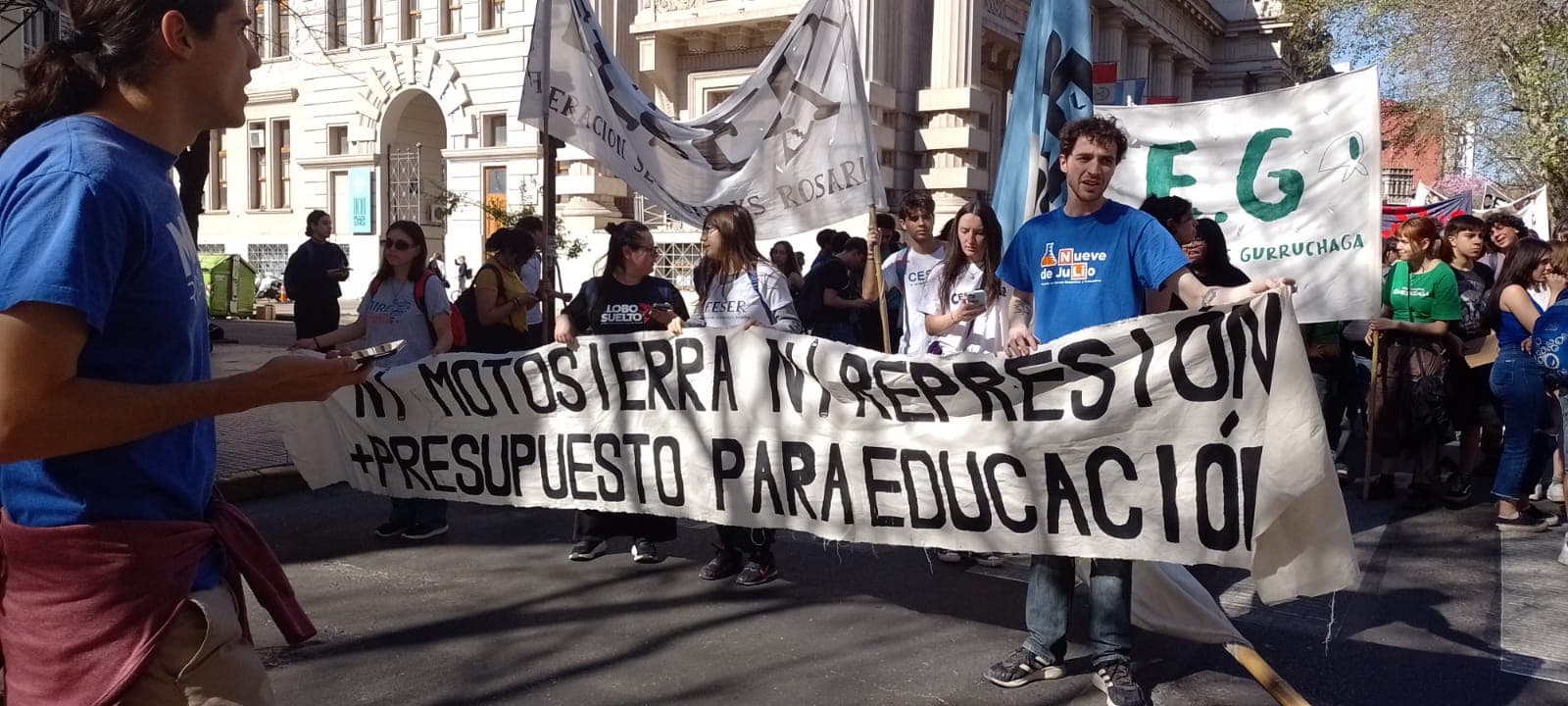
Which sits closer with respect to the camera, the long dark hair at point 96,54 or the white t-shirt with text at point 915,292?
the long dark hair at point 96,54

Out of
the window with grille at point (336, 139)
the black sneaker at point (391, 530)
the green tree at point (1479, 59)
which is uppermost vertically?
the window with grille at point (336, 139)

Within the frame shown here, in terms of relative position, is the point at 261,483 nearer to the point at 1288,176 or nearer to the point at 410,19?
the point at 1288,176

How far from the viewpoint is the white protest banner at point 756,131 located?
7453mm

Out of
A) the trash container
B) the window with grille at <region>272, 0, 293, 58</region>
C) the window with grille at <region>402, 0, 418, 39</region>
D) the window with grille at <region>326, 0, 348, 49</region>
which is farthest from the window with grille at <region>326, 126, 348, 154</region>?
the trash container

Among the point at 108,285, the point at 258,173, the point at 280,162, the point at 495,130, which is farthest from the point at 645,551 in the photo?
the point at 258,173

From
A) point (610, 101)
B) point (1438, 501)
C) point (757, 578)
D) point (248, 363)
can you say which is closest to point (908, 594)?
point (757, 578)

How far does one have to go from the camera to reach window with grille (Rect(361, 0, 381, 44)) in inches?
1214

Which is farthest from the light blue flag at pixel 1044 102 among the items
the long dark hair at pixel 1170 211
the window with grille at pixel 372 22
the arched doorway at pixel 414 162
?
the window with grille at pixel 372 22

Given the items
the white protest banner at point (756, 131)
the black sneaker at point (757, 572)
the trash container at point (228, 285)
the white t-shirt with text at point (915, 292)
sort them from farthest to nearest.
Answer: the trash container at point (228, 285) → the white protest banner at point (756, 131) → the white t-shirt with text at point (915, 292) → the black sneaker at point (757, 572)

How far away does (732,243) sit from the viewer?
5.63m

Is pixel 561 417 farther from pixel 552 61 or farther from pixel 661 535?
pixel 552 61

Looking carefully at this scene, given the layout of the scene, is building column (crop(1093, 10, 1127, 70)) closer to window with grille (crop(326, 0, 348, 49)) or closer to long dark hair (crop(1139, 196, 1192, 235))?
window with grille (crop(326, 0, 348, 49))

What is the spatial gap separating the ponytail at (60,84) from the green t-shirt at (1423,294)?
25.6ft

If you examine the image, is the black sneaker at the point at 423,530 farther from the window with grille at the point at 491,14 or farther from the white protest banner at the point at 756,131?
the window with grille at the point at 491,14
